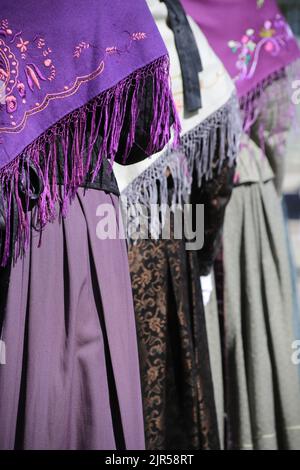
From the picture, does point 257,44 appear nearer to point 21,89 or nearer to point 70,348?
point 21,89

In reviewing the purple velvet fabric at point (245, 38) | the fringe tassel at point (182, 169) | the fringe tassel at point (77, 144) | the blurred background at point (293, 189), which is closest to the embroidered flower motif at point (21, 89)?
the fringe tassel at point (77, 144)

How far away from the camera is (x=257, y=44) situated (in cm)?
266

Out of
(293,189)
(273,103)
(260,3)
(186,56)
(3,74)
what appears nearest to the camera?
(3,74)

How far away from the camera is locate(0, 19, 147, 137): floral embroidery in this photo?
5.15ft

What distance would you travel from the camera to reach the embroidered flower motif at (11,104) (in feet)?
5.15

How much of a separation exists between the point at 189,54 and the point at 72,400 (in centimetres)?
115

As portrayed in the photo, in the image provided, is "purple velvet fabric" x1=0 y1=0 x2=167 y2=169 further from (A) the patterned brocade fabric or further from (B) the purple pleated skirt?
(A) the patterned brocade fabric

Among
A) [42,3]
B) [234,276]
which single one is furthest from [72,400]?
[234,276]

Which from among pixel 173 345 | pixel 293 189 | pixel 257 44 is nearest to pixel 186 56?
pixel 257 44

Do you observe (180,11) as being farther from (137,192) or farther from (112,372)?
(112,372)

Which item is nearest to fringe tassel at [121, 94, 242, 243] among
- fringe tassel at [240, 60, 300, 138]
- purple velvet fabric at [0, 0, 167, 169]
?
fringe tassel at [240, 60, 300, 138]

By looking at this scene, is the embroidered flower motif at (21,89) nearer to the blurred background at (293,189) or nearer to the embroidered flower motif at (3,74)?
the embroidered flower motif at (3,74)

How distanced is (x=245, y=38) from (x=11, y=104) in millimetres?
1367

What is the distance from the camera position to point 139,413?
171 cm
